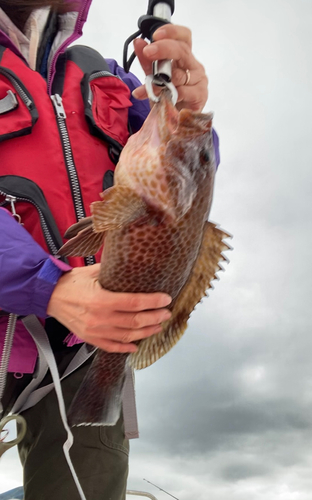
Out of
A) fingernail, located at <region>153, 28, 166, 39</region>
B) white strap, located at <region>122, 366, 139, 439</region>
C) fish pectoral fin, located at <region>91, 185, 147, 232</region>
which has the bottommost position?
white strap, located at <region>122, 366, 139, 439</region>

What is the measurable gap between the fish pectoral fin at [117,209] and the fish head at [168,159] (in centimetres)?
4

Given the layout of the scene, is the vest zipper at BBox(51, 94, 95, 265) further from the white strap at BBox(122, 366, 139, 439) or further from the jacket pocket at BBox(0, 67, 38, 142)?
the white strap at BBox(122, 366, 139, 439)

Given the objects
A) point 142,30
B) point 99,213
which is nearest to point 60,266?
point 99,213

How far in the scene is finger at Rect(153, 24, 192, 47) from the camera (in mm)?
1721

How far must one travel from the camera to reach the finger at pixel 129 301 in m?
1.61

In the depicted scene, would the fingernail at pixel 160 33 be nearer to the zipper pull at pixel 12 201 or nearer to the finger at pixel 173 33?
the finger at pixel 173 33

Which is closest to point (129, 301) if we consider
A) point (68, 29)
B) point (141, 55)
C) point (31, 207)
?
point (31, 207)

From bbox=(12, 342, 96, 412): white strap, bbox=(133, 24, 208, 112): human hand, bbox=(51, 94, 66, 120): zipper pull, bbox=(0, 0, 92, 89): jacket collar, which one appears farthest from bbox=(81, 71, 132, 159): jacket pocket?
bbox=(12, 342, 96, 412): white strap

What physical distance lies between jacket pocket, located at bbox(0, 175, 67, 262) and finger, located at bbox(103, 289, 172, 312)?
30.8 inches

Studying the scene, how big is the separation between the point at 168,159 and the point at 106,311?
26.0 inches

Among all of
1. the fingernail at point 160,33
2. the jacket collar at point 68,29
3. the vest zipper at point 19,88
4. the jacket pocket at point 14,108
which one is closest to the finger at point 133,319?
the fingernail at point 160,33

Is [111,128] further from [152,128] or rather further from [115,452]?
[115,452]

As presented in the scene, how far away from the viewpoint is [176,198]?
5.38 feet

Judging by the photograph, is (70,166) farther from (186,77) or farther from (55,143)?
(186,77)
